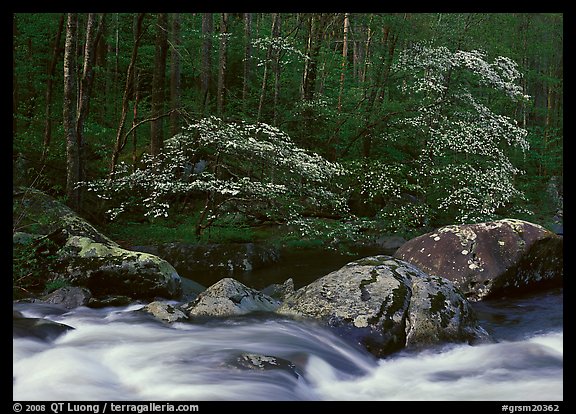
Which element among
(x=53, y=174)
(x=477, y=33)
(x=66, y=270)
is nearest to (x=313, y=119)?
(x=477, y=33)

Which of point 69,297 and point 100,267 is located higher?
point 100,267

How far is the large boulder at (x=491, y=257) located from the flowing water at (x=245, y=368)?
1709 millimetres

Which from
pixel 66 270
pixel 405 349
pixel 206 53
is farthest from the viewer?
pixel 206 53

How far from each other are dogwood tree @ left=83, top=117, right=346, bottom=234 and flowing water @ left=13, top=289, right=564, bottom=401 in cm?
452

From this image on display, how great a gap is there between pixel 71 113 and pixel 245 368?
8.36 metres

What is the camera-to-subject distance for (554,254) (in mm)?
9320

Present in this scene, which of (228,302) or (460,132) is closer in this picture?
(228,302)

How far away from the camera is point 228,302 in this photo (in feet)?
22.9

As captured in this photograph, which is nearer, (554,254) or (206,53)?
(554,254)

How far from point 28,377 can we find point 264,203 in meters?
8.25

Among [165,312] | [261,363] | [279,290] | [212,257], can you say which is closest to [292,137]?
[212,257]

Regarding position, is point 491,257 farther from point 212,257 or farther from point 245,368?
point 212,257
